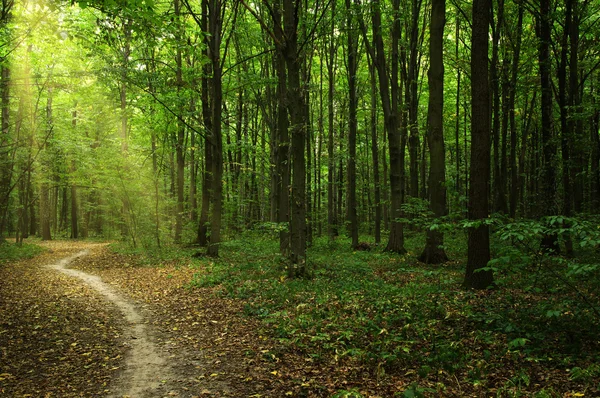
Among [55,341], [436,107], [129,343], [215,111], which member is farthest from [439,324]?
[215,111]

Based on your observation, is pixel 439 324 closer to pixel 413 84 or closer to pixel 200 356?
pixel 200 356

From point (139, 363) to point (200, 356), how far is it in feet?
3.16

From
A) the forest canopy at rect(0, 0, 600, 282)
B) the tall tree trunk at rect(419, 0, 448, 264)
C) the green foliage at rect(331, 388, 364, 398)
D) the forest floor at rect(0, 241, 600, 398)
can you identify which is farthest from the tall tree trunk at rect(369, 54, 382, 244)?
the green foliage at rect(331, 388, 364, 398)

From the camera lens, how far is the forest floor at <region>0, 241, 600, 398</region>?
4.69 m

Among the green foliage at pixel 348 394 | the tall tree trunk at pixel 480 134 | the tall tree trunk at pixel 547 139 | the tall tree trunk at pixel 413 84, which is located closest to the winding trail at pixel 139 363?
the green foliage at pixel 348 394

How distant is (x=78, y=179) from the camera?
26359mm

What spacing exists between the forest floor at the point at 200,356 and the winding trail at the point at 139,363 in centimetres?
2

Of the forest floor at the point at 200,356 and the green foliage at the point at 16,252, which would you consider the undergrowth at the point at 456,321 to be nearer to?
the forest floor at the point at 200,356

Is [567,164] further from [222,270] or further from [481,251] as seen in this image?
[222,270]

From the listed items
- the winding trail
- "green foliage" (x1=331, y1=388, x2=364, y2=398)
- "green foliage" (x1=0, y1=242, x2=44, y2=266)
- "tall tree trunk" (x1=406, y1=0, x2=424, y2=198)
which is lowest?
the winding trail

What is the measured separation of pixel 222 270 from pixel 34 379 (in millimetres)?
7498

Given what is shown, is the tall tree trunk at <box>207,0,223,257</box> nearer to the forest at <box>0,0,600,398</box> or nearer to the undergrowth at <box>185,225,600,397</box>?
the forest at <box>0,0,600,398</box>

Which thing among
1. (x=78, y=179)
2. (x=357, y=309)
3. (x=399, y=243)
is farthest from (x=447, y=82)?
(x=78, y=179)

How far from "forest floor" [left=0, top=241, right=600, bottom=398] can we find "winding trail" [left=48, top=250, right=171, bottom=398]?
0.02 metres
